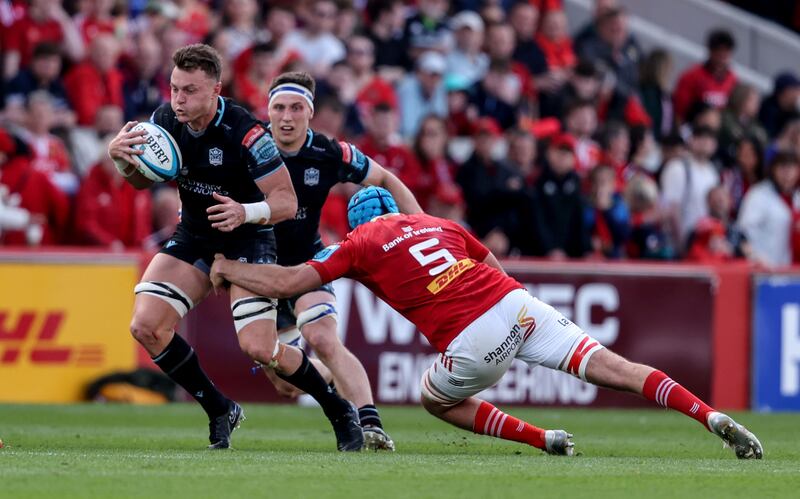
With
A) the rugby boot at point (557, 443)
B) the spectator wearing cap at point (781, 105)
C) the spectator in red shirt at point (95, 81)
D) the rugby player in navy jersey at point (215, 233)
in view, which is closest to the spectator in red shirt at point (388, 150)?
the spectator in red shirt at point (95, 81)

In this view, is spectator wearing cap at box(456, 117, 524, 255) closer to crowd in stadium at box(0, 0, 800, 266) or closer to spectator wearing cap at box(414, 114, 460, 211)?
crowd in stadium at box(0, 0, 800, 266)

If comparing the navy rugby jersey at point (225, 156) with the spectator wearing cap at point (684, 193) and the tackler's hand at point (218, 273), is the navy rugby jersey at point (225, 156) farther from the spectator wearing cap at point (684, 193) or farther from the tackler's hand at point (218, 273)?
the spectator wearing cap at point (684, 193)

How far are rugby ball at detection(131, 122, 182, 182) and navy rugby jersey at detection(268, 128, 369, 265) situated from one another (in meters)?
1.47

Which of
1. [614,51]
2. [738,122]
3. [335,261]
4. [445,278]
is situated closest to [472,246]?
[445,278]

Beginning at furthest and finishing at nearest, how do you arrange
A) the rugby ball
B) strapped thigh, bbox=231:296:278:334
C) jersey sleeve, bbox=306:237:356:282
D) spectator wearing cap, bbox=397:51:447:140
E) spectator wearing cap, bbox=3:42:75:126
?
spectator wearing cap, bbox=397:51:447:140, spectator wearing cap, bbox=3:42:75:126, strapped thigh, bbox=231:296:278:334, the rugby ball, jersey sleeve, bbox=306:237:356:282

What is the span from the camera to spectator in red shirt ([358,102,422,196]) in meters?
16.1

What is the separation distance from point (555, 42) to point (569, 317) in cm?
561

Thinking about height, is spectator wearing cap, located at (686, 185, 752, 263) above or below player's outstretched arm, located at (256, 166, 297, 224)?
below

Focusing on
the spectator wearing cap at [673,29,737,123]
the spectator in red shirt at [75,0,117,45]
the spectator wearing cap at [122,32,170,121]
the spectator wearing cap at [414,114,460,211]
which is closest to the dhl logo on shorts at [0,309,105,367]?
the spectator wearing cap at [122,32,170,121]

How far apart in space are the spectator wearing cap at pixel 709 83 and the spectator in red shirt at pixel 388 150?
5199 mm

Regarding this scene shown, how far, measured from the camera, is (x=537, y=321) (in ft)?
29.8

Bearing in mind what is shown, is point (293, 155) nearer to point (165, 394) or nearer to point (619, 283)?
point (165, 394)

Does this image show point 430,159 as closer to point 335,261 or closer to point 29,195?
point 29,195

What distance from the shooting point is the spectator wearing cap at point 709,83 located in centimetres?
1988
